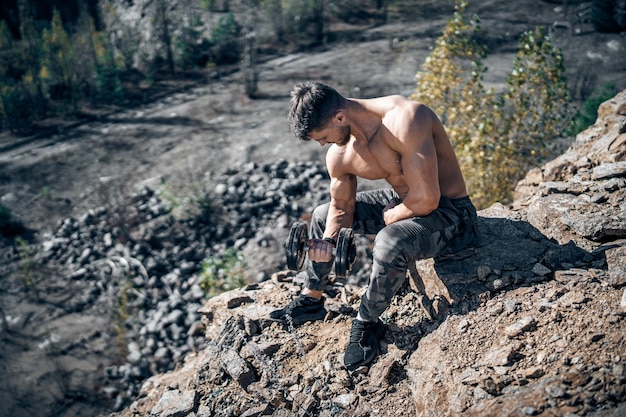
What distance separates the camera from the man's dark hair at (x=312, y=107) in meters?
3.31

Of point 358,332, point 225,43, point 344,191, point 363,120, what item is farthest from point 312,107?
point 225,43

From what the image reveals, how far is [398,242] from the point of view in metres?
3.31

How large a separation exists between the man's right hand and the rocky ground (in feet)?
1.97

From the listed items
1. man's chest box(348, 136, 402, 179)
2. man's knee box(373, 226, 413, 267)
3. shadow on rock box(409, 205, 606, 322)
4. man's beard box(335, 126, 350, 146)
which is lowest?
shadow on rock box(409, 205, 606, 322)

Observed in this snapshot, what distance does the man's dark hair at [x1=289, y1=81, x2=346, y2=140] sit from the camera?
3309 mm

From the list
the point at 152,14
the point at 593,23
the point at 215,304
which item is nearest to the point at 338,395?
the point at 215,304

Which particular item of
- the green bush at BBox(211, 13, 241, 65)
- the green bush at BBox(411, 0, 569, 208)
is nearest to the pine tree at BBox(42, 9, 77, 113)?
the green bush at BBox(211, 13, 241, 65)

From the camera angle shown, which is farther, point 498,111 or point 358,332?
point 498,111

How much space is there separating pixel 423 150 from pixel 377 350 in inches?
51.7

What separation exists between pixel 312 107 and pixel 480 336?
66.8 inches

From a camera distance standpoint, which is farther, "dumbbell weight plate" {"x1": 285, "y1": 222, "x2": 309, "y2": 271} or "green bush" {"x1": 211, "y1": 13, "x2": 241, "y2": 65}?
"green bush" {"x1": 211, "y1": 13, "x2": 241, "y2": 65}

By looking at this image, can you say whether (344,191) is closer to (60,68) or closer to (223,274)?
(223,274)

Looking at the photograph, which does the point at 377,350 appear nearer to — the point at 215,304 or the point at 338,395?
the point at 338,395

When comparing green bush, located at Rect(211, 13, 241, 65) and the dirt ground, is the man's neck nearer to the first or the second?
the dirt ground
